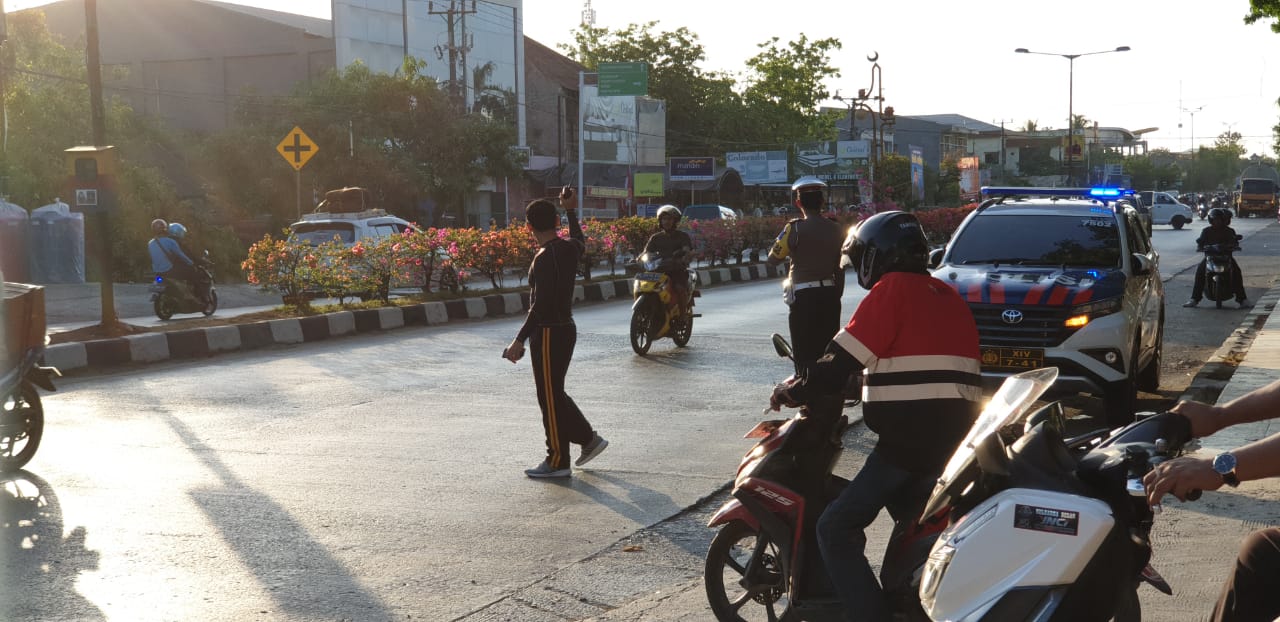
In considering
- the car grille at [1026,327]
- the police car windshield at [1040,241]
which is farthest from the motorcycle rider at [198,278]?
the car grille at [1026,327]

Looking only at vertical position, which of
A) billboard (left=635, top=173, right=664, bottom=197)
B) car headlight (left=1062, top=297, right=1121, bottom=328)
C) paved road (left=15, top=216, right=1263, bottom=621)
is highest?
billboard (left=635, top=173, right=664, bottom=197)

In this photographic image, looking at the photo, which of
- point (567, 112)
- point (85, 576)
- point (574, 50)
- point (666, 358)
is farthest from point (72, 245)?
point (574, 50)

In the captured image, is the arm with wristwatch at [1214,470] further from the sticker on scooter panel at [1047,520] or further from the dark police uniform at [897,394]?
the dark police uniform at [897,394]

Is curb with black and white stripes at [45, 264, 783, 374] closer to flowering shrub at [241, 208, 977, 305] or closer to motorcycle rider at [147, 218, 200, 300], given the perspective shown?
flowering shrub at [241, 208, 977, 305]

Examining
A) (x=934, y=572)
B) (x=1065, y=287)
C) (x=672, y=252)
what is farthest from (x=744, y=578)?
(x=672, y=252)

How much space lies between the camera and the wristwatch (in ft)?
7.97

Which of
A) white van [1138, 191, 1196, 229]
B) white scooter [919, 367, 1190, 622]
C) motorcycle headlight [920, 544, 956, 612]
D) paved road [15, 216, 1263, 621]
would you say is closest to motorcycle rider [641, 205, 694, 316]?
paved road [15, 216, 1263, 621]

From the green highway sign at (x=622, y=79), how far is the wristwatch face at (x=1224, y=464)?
45.3 m

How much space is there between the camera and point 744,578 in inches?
174

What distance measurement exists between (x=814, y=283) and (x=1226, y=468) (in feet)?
21.8

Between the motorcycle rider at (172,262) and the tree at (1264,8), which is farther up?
the tree at (1264,8)

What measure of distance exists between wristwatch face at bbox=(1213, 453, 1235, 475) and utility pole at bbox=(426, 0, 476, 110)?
135ft

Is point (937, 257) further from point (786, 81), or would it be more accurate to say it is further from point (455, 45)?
→ point (786, 81)

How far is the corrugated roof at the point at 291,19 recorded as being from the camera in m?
50.9
